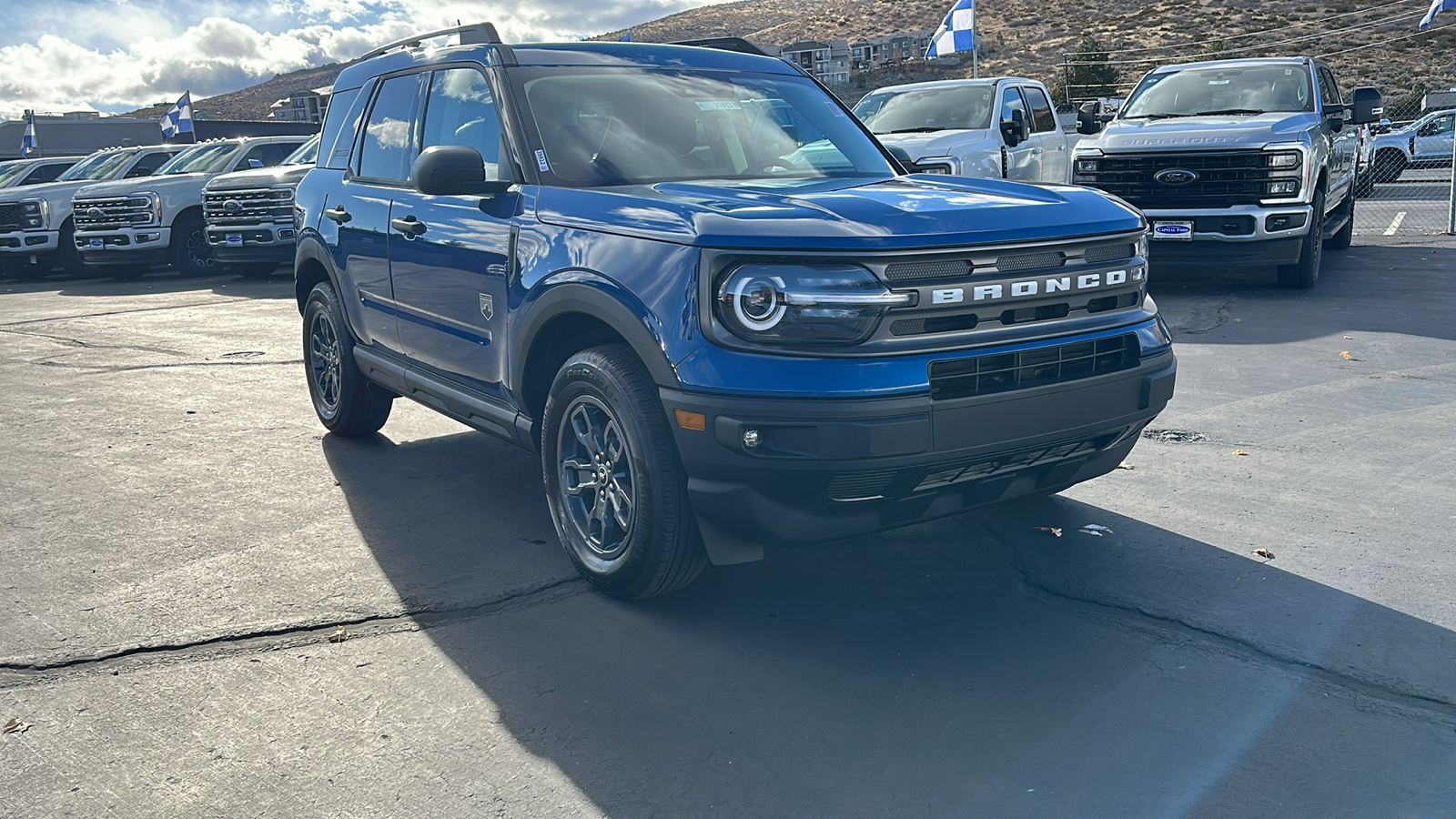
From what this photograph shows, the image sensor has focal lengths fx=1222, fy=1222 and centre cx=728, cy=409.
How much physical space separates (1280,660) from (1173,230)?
7.76 meters

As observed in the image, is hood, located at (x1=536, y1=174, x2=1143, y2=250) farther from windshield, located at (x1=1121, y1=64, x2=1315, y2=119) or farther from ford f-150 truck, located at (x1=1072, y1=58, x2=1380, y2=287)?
windshield, located at (x1=1121, y1=64, x2=1315, y2=119)

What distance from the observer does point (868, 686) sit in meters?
3.40

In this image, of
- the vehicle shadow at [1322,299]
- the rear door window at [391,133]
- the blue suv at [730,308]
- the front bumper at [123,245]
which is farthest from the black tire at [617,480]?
the front bumper at [123,245]

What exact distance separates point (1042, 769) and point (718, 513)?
115 cm

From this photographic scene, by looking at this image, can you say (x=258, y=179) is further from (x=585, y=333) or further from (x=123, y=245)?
(x=585, y=333)

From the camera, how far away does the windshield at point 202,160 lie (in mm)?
18072

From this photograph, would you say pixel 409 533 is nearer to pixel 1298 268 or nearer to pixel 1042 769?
pixel 1042 769

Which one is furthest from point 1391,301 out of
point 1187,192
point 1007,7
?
point 1007,7

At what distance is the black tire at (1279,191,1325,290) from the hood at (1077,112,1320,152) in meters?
0.68

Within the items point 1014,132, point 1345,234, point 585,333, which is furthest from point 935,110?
point 585,333

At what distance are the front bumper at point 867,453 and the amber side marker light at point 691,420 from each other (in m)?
0.01

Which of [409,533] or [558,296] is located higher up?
[558,296]

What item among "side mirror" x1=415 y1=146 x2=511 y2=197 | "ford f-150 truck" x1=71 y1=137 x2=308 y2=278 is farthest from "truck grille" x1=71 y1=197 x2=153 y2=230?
"side mirror" x1=415 y1=146 x2=511 y2=197

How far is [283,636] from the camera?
387 cm
